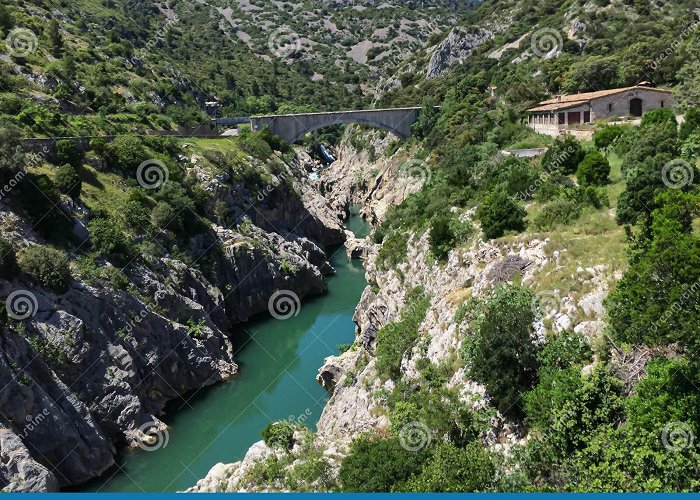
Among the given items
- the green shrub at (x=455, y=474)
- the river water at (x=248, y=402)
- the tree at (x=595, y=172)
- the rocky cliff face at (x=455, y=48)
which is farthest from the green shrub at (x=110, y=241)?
the rocky cliff face at (x=455, y=48)

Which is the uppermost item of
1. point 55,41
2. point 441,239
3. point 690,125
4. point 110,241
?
point 55,41

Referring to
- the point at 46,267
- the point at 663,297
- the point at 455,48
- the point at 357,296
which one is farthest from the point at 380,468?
the point at 455,48

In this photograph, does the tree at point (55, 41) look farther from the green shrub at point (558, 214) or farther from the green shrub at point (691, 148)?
the green shrub at point (691, 148)

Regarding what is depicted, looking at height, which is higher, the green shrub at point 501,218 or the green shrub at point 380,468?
the green shrub at point 501,218

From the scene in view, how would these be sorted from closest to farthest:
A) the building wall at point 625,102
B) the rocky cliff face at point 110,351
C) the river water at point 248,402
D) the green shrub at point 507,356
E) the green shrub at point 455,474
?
the green shrub at point 455,474 < the green shrub at point 507,356 < the rocky cliff face at point 110,351 < the river water at point 248,402 < the building wall at point 625,102

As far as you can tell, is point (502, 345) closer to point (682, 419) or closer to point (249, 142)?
point (682, 419)

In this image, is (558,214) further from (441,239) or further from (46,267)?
(46,267)

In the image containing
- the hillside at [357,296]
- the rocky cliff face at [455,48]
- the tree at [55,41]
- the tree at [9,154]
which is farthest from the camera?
the rocky cliff face at [455,48]
